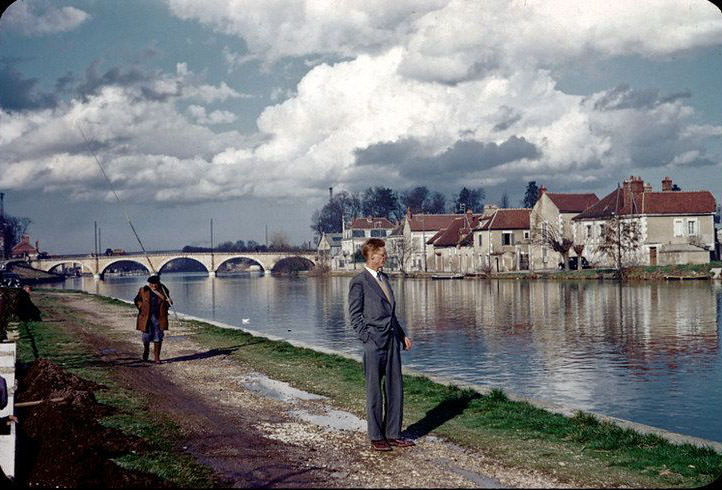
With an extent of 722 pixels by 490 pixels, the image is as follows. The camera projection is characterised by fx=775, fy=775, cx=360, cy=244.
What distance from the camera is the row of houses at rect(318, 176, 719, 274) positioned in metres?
73.5

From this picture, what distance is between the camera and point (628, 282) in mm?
62969

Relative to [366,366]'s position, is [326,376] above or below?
below

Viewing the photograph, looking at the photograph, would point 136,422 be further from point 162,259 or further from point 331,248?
point 162,259

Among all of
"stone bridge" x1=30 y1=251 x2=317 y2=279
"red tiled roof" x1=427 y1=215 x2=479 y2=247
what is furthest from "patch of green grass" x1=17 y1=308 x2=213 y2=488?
"stone bridge" x1=30 y1=251 x2=317 y2=279

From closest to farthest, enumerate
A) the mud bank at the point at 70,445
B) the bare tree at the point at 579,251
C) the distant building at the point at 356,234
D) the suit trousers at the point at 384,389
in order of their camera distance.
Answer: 1. the mud bank at the point at 70,445
2. the suit trousers at the point at 384,389
3. the bare tree at the point at 579,251
4. the distant building at the point at 356,234

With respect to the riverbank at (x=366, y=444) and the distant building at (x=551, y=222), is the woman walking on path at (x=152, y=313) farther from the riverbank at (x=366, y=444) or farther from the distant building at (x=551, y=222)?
the distant building at (x=551, y=222)

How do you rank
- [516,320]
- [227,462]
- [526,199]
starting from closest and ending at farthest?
[227,462] < [516,320] < [526,199]

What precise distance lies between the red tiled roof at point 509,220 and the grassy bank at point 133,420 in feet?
251

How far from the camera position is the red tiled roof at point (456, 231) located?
106m

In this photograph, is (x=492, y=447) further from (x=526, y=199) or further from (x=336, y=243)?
(x=526, y=199)

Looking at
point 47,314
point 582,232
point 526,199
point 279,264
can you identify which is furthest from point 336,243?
point 47,314

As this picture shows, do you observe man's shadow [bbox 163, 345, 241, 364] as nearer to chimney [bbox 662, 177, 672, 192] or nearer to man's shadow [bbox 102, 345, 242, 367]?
man's shadow [bbox 102, 345, 242, 367]

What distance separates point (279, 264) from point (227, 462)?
143 m

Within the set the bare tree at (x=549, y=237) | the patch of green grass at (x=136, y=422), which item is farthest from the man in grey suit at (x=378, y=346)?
the bare tree at (x=549, y=237)
